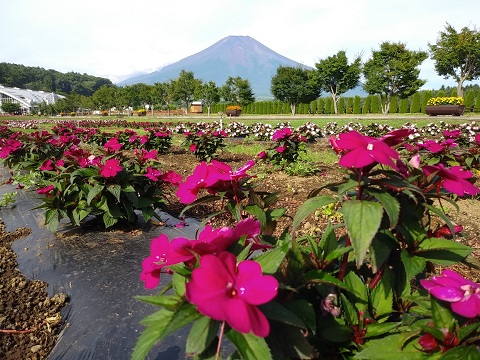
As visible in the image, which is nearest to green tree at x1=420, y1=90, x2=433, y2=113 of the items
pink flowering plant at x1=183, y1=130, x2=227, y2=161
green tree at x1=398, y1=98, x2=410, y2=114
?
green tree at x1=398, y1=98, x2=410, y2=114

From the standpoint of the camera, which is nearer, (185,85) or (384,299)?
(384,299)

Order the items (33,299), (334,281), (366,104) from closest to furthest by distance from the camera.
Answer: (334,281) → (33,299) → (366,104)

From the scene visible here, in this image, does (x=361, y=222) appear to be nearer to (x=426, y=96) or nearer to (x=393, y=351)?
(x=393, y=351)

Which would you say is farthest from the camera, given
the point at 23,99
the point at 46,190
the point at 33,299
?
the point at 23,99

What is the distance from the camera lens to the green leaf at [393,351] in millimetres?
735

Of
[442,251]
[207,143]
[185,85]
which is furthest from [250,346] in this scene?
[185,85]

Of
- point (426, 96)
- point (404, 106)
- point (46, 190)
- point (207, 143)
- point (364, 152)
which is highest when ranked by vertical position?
point (426, 96)

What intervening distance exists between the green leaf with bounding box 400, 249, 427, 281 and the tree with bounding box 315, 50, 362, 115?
36275mm

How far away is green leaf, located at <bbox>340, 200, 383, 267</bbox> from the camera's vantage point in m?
0.76

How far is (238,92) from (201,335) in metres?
48.2

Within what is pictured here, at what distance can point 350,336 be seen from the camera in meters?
0.91

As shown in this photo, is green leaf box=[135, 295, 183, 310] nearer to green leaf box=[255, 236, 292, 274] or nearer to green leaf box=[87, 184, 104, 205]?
green leaf box=[255, 236, 292, 274]

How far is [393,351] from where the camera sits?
0.75m

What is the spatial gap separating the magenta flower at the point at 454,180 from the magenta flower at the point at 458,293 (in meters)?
0.25
